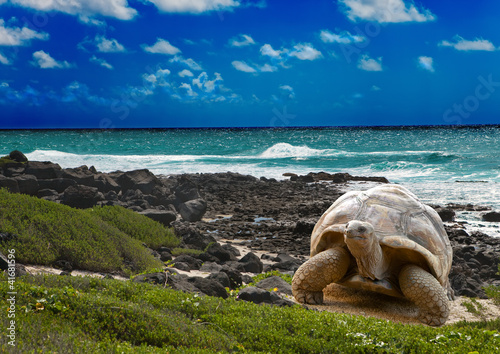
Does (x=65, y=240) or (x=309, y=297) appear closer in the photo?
(x=309, y=297)

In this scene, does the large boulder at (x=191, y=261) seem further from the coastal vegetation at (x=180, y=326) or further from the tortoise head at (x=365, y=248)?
the tortoise head at (x=365, y=248)

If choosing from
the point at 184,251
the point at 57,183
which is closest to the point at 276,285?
the point at 184,251

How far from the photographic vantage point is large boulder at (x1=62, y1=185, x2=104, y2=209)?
51.6 ft

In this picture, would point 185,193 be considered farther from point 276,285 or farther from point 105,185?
point 276,285

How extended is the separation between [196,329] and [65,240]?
4.73 metres

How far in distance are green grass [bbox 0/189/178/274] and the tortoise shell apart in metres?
3.92

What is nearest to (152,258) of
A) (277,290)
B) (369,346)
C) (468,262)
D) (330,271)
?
(277,290)

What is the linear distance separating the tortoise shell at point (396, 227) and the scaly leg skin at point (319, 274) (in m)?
0.33

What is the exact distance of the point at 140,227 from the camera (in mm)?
11992

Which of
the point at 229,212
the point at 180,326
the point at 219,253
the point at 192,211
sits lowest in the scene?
the point at 229,212

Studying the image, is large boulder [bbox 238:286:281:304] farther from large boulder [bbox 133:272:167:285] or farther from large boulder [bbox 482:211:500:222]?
large boulder [bbox 482:211:500:222]

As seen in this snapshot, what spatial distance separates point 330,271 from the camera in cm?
668

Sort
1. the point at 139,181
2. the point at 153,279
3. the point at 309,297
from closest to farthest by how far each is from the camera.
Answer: the point at 309,297
the point at 153,279
the point at 139,181

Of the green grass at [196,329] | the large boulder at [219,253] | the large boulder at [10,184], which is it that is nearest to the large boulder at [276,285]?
the green grass at [196,329]
